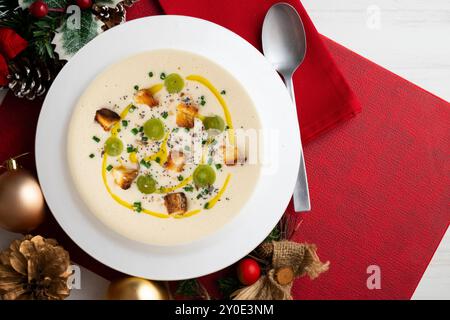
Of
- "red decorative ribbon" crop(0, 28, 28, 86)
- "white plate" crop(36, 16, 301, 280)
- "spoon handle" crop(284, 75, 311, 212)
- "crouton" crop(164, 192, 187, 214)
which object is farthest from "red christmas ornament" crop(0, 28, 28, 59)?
"spoon handle" crop(284, 75, 311, 212)

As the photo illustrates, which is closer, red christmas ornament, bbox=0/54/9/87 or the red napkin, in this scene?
red christmas ornament, bbox=0/54/9/87

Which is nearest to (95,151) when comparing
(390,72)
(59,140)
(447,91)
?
(59,140)

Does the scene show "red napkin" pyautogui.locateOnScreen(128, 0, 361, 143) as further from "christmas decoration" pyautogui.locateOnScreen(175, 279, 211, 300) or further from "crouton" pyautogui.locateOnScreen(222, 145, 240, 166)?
"christmas decoration" pyautogui.locateOnScreen(175, 279, 211, 300)

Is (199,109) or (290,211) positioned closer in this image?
(199,109)

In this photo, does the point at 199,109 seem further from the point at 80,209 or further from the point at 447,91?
the point at 447,91

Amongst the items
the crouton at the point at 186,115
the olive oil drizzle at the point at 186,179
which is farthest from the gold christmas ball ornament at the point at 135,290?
the crouton at the point at 186,115

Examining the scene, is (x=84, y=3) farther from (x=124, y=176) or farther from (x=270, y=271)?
(x=270, y=271)
